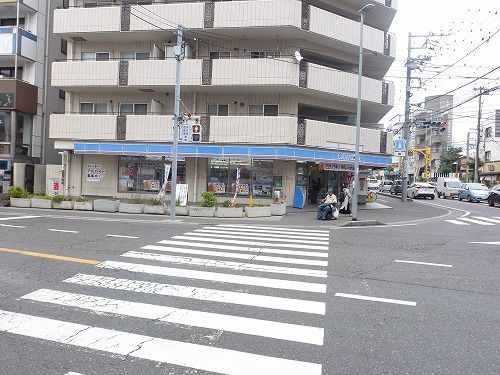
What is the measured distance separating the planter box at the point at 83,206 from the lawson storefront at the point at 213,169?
3.74 meters

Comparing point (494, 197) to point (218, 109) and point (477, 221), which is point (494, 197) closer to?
point (477, 221)

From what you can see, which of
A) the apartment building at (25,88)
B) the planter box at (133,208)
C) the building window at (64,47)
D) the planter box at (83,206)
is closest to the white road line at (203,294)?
the planter box at (133,208)

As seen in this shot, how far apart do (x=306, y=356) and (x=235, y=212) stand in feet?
48.2

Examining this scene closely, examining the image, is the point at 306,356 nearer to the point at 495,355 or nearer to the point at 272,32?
the point at 495,355

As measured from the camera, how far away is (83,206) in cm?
2025

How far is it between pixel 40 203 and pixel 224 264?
15738mm

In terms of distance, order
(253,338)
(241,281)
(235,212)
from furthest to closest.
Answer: (235,212), (241,281), (253,338)

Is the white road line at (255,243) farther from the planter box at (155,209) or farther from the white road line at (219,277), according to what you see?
the planter box at (155,209)

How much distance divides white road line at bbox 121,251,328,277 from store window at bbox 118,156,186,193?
49.0 ft

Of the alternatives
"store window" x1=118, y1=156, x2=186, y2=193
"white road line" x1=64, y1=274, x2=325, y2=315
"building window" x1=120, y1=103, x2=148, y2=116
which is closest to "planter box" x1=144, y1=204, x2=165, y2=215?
"store window" x1=118, y1=156, x2=186, y2=193

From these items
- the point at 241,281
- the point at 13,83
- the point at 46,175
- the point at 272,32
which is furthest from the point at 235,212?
the point at 13,83

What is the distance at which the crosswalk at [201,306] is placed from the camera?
4.29 metres

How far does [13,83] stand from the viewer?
24.8 metres

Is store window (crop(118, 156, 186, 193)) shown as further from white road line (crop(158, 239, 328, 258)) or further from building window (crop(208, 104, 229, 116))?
white road line (crop(158, 239, 328, 258))
